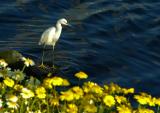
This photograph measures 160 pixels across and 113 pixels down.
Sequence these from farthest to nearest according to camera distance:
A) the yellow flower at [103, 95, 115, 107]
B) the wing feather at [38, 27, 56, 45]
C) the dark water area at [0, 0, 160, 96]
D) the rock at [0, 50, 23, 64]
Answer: the wing feather at [38, 27, 56, 45] → the dark water area at [0, 0, 160, 96] → the rock at [0, 50, 23, 64] → the yellow flower at [103, 95, 115, 107]

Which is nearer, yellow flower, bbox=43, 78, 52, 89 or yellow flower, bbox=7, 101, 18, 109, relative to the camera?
yellow flower, bbox=7, 101, 18, 109

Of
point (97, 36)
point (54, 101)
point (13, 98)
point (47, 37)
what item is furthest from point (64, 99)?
point (97, 36)

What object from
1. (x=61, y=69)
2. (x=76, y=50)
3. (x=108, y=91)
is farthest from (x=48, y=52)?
(x=108, y=91)

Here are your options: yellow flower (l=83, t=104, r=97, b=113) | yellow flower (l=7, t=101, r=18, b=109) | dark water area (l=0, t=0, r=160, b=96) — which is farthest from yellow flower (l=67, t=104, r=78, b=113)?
dark water area (l=0, t=0, r=160, b=96)

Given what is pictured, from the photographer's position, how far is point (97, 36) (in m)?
18.3

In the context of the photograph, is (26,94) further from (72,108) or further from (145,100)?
(145,100)

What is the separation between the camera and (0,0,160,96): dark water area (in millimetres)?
15670

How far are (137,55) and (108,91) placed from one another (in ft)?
32.6

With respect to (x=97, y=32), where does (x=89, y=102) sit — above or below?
above

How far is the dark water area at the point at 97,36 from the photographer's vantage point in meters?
15.7

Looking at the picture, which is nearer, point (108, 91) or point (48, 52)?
point (108, 91)

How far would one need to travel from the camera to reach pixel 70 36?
59.9 ft

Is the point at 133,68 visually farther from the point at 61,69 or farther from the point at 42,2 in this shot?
the point at 42,2

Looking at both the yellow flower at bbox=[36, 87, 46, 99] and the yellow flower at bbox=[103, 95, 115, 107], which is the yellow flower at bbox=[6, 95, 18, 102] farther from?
the yellow flower at bbox=[103, 95, 115, 107]
